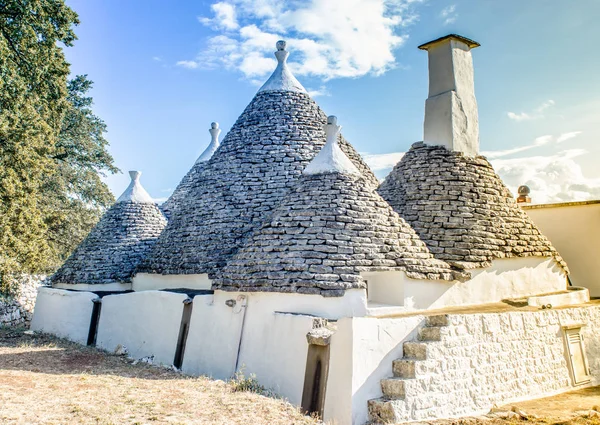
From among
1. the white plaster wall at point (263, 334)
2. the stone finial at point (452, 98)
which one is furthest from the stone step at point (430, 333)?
the stone finial at point (452, 98)

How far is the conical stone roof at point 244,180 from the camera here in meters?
11.3

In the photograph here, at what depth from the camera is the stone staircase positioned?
23.2 ft

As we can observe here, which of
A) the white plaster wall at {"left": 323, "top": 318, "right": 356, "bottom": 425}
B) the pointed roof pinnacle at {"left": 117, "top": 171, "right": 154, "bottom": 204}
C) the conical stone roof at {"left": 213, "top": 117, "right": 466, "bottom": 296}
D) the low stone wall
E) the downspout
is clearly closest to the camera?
the white plaster wall at {"left": 323, "top": 318, "right": 356, "bottom": 425}

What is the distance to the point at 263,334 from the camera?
8562mm

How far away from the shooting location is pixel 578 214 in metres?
16.0

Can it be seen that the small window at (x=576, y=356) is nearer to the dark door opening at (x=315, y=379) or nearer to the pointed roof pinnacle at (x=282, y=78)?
the dark door opening at (x=315, y=379)

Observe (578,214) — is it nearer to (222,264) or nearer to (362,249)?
(362,249)

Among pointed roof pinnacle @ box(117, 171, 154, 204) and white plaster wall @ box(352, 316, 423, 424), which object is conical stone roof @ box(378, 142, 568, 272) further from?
pointed roof pinnacle @ box(117, 171, 154, 204)

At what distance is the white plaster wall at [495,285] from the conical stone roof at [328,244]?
263mm

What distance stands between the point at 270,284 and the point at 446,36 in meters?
8.76

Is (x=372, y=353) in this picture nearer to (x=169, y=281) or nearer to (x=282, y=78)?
(x=169, y=281)

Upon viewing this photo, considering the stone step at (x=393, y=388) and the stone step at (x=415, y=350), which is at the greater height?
the stone step at (x=415, y=350)

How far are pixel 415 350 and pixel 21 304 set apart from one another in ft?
53.3

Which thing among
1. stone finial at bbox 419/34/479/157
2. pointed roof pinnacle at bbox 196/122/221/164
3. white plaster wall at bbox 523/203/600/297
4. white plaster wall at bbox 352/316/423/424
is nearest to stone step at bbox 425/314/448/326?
white plaster wall at bbox 352/316/423/424
